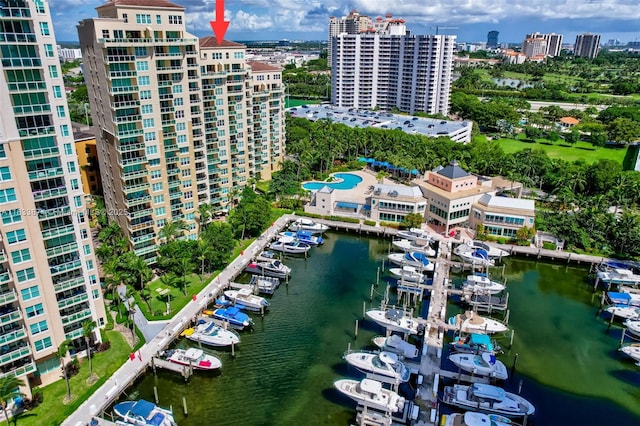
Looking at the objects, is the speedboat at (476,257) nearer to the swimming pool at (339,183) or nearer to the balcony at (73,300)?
the swimming pool at (339,183)

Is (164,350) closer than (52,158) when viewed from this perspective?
No

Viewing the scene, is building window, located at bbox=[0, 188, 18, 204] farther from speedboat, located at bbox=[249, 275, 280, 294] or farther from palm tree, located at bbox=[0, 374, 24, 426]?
speedboat, located at bbox=[249, 275, 280, 294]

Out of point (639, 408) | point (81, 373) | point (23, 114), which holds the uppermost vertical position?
point (23, 114)

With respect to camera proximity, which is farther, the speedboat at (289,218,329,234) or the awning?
the awning

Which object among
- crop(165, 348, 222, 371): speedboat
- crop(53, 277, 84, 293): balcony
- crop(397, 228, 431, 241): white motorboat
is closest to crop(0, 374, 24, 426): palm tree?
crop(53, 277, 84, 293): balcony

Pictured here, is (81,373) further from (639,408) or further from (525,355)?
(639,408)

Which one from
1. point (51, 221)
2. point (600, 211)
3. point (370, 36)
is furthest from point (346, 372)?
point (370, 36)
